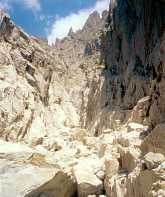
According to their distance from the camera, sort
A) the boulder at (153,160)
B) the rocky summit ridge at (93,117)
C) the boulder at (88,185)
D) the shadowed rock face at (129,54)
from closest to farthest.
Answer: the boulder at (153,160)
the rocky summit ridge at (93,117)
the boulder at (88,185)
the shadowed rock face at (129,54)

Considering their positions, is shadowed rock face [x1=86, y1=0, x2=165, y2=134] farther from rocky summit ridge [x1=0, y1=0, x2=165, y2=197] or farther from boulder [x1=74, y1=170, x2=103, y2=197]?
boulder [x1=74, y1=170, x2=103, y2=197]

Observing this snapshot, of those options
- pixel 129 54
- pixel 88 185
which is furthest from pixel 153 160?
pixel 129 54

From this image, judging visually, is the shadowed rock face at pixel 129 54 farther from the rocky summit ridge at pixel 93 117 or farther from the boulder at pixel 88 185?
the boulder at pixel 88 185

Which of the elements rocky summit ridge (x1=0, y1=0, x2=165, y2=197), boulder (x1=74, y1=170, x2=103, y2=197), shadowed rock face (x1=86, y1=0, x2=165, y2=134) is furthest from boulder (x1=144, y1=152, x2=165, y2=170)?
shadowed rock face (x1=86, y1=0, x2=165, y2=134)

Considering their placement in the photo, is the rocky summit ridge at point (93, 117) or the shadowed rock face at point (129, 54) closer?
the rocky summit ridge at point (93, 117)

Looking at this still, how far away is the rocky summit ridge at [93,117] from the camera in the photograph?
54.2 feet

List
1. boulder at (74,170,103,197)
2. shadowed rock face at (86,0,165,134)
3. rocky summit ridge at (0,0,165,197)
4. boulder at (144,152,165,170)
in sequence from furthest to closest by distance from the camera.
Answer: shadowed rock face at (86,0,165,134)
boulder at (74,170,103,197)
rocky summit ridge at (0,0,165,197)
boulder at (144,152,165,170)

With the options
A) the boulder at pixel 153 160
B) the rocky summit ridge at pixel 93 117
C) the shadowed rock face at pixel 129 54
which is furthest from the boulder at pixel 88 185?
the shadowed rock face at pixel 129 54

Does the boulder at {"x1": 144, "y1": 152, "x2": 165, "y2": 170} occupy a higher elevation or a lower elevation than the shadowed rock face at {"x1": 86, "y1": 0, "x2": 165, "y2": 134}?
lower

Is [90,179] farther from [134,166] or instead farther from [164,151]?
[164,151]

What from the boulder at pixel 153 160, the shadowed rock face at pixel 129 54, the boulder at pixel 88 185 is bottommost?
the boulder at pixel 88 185

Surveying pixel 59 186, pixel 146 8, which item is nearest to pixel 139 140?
pixel 59 186

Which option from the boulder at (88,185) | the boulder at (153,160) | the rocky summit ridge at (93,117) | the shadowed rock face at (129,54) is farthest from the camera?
the shadowed rock face at (129,54)

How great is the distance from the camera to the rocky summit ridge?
16.5m
